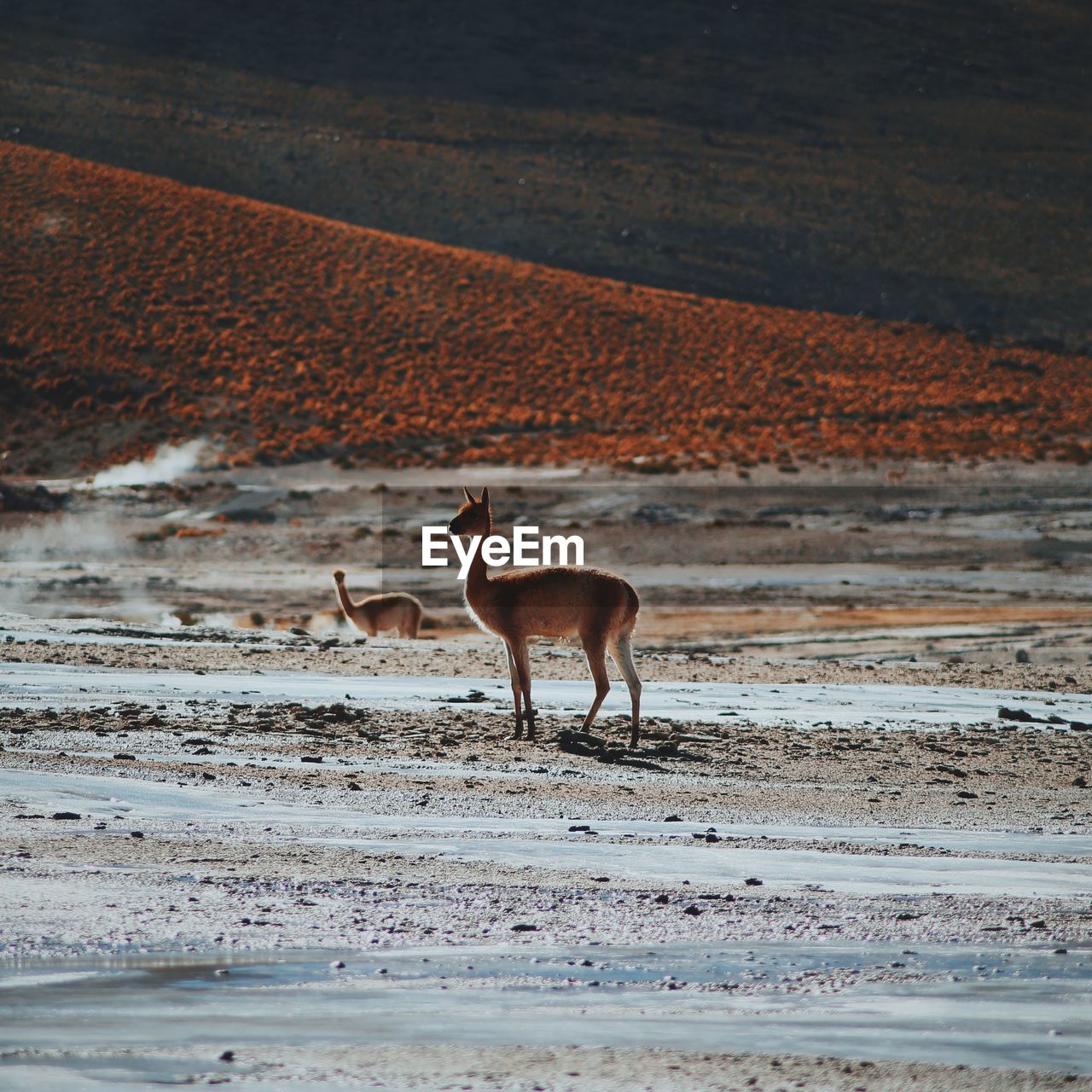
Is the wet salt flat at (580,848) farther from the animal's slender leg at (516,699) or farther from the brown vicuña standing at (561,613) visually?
the brown vicuña standing at (561,613)

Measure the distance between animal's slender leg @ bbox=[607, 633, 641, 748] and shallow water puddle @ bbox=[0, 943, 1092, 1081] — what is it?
5350 mm

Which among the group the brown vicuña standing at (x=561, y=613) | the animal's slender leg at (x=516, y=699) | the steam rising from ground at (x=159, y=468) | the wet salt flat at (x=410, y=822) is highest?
the steam rising from ground at (x=159, y=468)

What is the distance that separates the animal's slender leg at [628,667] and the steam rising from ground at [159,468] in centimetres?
3410

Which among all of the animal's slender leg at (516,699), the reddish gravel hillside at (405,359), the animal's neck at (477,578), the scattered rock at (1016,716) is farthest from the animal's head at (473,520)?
the reddish gravel hillside at (405,359)

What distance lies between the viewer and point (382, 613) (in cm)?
2092

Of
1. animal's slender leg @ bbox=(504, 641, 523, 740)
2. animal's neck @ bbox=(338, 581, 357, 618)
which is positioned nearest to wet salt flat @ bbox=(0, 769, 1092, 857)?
animal's slender leg @ bbox=(504, 641, 523, 740)

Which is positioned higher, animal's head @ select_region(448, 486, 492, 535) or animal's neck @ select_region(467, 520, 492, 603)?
animal's head @ select_region(448, 486, 492, 535)

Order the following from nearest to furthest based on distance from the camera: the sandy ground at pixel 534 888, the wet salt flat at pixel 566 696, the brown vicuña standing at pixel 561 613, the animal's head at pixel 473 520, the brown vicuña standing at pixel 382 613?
the sandy ground at pixel 534 888 → the brown vicuña standing at pixel 561 613 → the animal's head at pixel 473 520 → the wet salt flat at pixel 566 696 → the brown vicuña standing at pixel 382 613

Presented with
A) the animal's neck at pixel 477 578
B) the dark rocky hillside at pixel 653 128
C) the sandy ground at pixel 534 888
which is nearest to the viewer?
the sandy ground at pixel 534 888

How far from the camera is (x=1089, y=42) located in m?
153

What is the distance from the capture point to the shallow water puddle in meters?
4.82

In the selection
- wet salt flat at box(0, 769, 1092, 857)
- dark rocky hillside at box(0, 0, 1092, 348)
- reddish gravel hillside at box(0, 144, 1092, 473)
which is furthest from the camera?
dark rocky hillside at box(0, 0, 1092, 348)

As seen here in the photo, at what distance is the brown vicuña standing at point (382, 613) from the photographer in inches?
818

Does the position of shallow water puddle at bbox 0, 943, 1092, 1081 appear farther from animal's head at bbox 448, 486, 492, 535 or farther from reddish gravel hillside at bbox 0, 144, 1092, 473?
reddish gravel hillside at bbox 0, 144, 1092, 473
